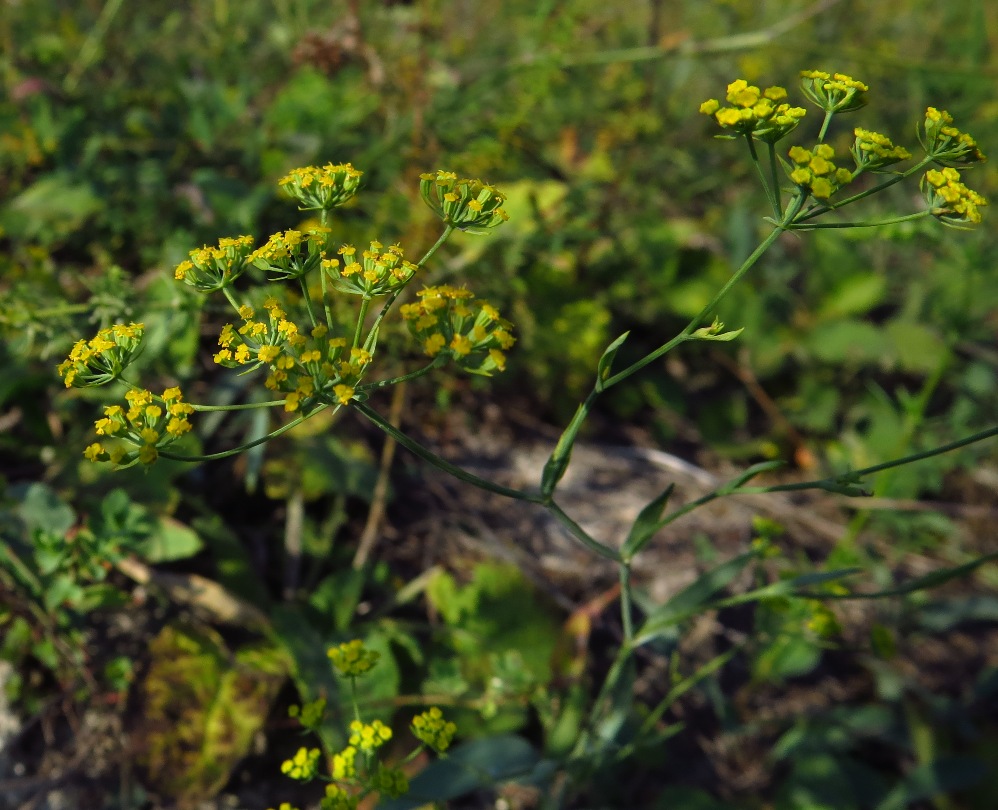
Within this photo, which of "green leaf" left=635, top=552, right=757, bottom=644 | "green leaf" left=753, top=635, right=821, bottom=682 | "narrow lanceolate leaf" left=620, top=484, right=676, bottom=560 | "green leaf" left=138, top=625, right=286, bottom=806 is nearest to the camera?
"narrow lanceolate leaf" left=620, top=484, right=676, bottom=560

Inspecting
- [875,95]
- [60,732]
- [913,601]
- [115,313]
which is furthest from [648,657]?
[875,95]

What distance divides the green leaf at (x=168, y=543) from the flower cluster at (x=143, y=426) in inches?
36.0

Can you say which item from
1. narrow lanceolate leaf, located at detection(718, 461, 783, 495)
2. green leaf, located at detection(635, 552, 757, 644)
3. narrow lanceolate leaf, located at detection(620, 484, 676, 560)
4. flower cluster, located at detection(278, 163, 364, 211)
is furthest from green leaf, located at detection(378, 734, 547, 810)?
flower cluster, located at detection(278, 163, 364, 211)

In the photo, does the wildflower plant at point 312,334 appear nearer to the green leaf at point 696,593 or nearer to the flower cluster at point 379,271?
the flower cluster at point 379,271

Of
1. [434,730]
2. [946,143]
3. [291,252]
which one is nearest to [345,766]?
[434,730]

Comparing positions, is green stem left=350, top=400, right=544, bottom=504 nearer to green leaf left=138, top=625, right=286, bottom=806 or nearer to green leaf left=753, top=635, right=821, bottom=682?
green leaf left=138, top=625, right=286, bottom=806

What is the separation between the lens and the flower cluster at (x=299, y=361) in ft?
4.41

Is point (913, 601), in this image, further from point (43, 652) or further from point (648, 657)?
point (43, 652)

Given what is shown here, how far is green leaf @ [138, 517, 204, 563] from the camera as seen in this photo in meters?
2.21

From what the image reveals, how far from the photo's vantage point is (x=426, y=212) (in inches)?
125

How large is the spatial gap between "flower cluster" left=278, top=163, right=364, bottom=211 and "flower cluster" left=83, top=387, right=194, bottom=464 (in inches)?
18.0

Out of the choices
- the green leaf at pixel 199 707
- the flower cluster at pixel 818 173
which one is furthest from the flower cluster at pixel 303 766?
the flower cluster at pixel 818 173

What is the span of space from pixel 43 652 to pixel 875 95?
5266 millimetres

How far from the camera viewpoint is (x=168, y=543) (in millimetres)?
2240
